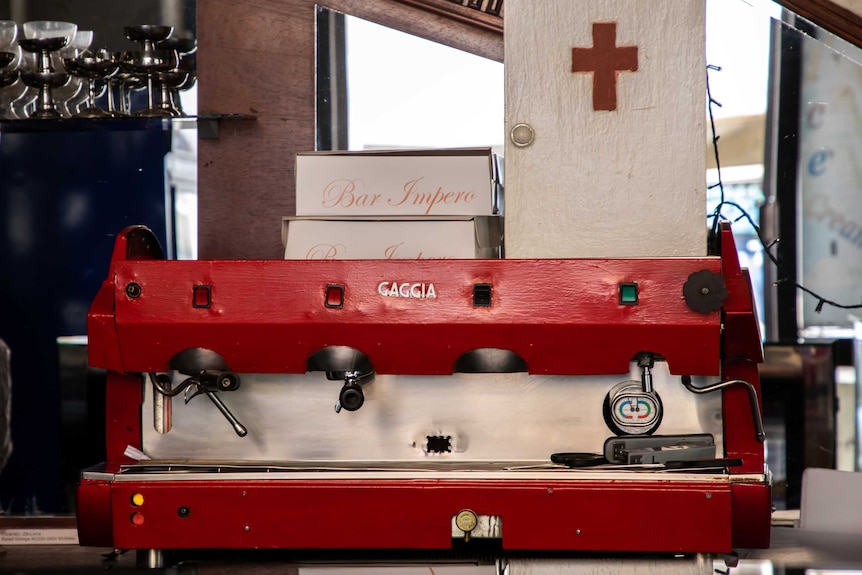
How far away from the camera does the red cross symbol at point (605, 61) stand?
2514mm

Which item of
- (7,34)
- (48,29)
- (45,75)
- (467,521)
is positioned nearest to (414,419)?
(467,521)

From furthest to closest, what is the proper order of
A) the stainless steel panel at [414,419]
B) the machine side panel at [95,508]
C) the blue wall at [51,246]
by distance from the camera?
the blue wall at [51,246]
the stainless steel panel at [414,419]
the machine side panel at [95,508]

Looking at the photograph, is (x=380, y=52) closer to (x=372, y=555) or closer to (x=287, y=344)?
(x=287, y=344)

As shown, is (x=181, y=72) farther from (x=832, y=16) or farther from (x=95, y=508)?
(x=832, y=16)

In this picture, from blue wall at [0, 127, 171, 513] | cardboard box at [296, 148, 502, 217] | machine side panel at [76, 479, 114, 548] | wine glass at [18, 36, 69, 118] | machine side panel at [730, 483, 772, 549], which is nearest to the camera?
machine side panel at [730, 483, 772, 549]

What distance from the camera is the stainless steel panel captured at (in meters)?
2.50

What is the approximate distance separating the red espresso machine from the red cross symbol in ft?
1.44

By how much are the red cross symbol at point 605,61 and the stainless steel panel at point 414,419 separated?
2.18 feet

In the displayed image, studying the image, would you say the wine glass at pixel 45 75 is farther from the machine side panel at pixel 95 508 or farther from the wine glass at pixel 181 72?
the machine side panel at pixel 95 508

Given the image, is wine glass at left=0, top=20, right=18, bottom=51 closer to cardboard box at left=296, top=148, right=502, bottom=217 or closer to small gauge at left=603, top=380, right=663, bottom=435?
cardboard box at left=296, top=148, right=502, bottom=217

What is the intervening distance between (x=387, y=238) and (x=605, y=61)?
26.6 inches

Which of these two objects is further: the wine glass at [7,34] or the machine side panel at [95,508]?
the wine glass at [7,34]

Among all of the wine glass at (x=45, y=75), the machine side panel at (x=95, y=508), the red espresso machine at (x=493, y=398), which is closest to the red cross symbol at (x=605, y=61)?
the red espresso machine at (x=493, y=398)

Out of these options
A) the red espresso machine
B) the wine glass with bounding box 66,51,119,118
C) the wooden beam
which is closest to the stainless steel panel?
the red espresso machine
